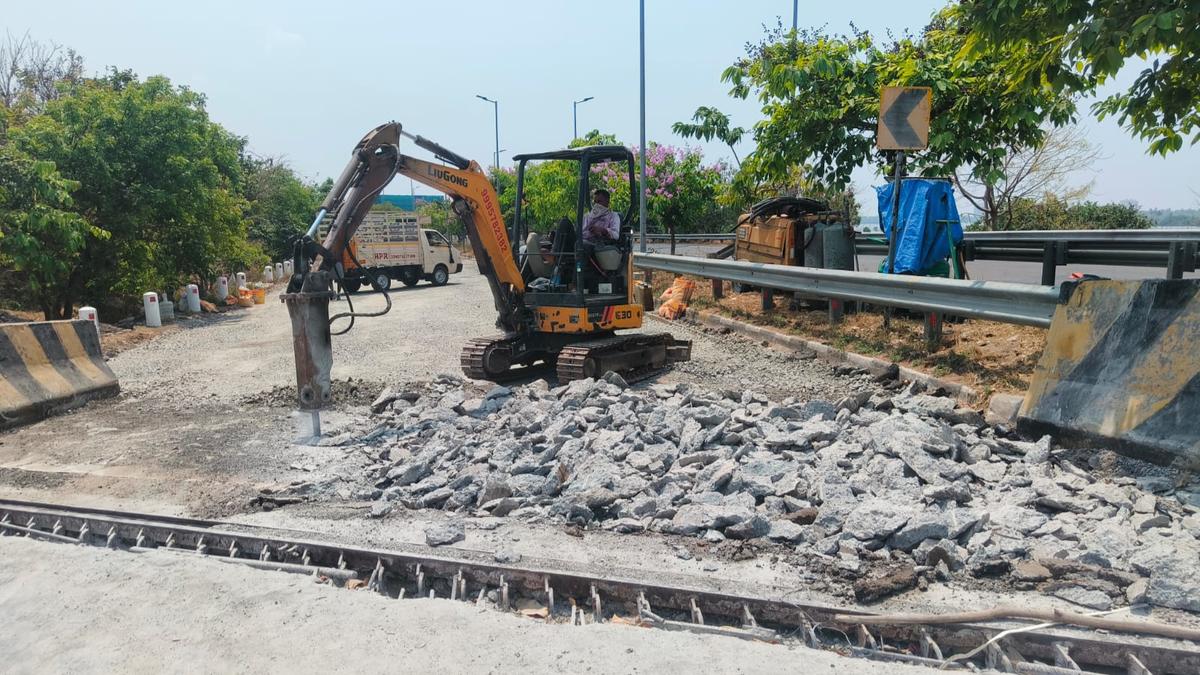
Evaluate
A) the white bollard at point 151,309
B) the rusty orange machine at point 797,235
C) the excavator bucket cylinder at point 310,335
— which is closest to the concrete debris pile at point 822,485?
the excavator bucket cylinder at point 310,335

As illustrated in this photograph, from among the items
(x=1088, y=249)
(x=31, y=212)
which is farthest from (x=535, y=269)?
(x=31, y=212)

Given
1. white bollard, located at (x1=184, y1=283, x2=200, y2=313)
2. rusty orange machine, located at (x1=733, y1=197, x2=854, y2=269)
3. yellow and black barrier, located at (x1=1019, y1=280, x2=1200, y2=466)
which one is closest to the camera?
yellow and black barrier, located at (x1=1019, y1=280, x2=1200, y2=466)

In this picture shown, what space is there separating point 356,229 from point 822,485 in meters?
5.34

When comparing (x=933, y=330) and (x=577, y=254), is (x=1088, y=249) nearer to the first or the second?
(x=933, y=330)

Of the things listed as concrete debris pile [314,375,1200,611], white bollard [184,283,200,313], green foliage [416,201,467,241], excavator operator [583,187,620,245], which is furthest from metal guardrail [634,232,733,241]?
concrete debris pile [314,375,1200,611]

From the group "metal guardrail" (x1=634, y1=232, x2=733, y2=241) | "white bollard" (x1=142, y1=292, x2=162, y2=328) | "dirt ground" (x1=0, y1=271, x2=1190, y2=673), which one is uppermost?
"metal guardrail" (x1=634, y1=232, x2=733, y2=241)

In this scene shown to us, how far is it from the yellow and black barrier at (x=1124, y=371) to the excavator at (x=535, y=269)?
4459 mm

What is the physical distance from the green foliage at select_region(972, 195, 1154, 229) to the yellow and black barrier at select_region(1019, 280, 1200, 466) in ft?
55.2

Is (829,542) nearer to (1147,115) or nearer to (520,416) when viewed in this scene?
(520,416)

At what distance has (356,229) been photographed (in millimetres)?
8055

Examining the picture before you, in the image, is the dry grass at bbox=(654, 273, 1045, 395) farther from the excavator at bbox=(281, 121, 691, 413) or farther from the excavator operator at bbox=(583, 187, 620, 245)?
the excavator operator at bbox=(583, 187, 620, 245)

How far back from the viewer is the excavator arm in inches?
286

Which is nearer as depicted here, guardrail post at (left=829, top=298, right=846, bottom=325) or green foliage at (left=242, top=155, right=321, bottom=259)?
guardrail post at (left=829, top=298, right=846, bottom=325)

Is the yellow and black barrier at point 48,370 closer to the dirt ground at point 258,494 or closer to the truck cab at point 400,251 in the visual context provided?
the dirt ground at point 258,494
